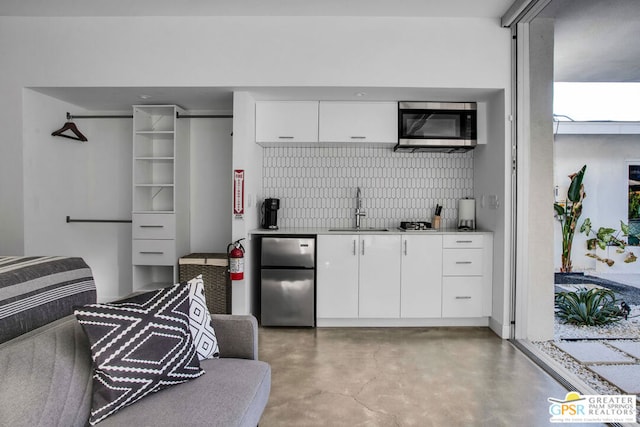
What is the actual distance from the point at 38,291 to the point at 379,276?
2754 millimetres

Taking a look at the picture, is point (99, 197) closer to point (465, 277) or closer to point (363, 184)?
point (363, 184)

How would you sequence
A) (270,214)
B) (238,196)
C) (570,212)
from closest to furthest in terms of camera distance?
(570,212)
(238,196)
(270,214)

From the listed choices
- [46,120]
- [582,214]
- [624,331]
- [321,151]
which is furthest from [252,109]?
[624,331]

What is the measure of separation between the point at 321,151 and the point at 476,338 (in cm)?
240

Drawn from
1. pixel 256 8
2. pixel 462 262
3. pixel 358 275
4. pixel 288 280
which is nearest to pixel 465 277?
pixel 462 262

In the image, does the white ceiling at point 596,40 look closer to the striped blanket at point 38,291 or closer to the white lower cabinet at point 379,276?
the white lower cabinet at point 379,276

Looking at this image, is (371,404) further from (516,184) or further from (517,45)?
(517,45)

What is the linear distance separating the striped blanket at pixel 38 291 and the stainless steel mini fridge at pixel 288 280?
1911 millimetres

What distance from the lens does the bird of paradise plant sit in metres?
3.12

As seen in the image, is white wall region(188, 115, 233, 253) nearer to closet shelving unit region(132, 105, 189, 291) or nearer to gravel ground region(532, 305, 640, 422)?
closet shelving unit region(132, 105, 189, 291)

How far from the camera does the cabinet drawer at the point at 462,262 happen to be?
3691mm

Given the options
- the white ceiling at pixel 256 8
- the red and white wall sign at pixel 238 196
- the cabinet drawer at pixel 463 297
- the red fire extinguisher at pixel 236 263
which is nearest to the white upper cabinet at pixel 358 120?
the white ceiling at pixel 256 8

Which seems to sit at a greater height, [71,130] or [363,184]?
[71,130]

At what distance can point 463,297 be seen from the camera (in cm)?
371
